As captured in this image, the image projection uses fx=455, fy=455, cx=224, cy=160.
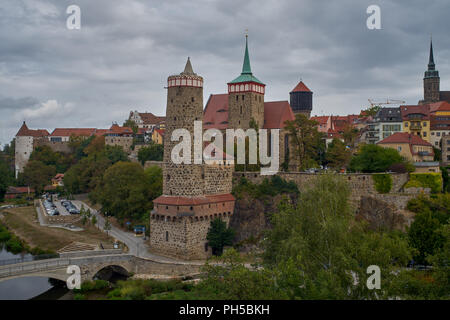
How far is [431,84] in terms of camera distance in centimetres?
7994

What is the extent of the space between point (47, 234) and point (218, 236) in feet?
61.7

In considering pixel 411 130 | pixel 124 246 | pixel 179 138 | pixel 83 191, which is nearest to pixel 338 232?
pixel 179 138

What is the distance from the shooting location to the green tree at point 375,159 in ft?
138

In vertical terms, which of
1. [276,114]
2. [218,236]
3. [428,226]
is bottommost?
[218,236]

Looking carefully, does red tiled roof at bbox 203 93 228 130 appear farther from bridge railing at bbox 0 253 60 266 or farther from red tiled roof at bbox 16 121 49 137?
red tiled roof at bbox 16 121 49 137

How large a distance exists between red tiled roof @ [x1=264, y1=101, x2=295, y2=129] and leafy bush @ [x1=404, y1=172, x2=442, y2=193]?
16.4 metres

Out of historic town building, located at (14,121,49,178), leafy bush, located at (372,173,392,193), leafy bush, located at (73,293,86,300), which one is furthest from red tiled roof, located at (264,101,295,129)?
historic town building, located at (14,121,49,178)

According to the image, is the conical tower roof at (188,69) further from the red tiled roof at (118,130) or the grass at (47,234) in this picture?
the red tiled roof at (118,130)

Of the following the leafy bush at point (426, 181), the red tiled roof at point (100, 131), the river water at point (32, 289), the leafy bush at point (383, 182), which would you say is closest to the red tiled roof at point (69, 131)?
the red tiled roof at point (100, 131)

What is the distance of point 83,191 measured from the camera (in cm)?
6838

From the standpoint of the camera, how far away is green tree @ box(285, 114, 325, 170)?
4772cm

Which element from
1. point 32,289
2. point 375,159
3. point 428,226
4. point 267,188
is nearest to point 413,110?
point 375,159

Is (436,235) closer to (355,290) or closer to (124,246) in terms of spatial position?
(355,290)

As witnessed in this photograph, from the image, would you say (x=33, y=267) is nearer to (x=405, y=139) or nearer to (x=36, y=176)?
(x=405, y=139)
